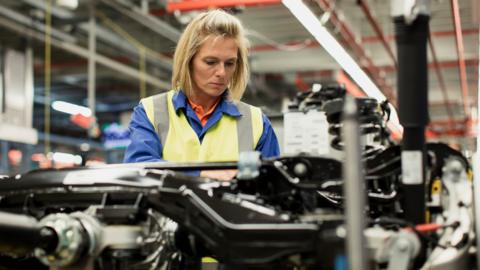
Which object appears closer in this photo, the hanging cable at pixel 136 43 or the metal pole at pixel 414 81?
the metal pole at pixel 414 81

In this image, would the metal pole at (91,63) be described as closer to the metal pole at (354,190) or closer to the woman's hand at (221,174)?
the woman's hand at (221,174)

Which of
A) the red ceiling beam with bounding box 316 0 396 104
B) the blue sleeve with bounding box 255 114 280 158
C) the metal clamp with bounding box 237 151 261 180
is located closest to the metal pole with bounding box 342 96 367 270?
the metal clamp with bounding box 237 151 261 180

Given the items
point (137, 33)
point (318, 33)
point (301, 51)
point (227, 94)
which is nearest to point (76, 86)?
point (137, 33)

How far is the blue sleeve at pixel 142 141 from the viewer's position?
Result: 2.10 m

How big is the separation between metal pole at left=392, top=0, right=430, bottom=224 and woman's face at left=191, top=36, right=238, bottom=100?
0.93 metres

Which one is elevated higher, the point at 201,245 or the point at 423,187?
the point at 423,187

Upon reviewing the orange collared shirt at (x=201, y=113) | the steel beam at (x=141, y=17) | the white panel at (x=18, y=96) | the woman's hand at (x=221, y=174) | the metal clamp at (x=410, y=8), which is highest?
the steel beam at (x=141, y=17)

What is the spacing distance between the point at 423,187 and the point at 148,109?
113 cm

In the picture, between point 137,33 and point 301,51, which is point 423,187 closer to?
point 137,33

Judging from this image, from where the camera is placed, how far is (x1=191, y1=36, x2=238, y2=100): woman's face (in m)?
2.17

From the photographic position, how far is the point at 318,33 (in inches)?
176

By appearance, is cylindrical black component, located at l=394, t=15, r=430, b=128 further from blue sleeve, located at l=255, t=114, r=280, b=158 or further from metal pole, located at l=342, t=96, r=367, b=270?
blue sleeve, located at l=255, t=114, r=280, b=158

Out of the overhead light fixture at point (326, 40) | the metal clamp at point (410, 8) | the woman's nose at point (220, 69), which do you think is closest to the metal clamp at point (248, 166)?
the metal clamp at point (410, 8)

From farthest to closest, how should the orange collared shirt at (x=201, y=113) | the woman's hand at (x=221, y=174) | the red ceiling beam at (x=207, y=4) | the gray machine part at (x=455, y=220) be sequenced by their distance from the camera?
the red ceiling beam at (x=207, y=4)
the orange collared shirt at (x=201, y=113)
the woman's hand at (x=221, y=174)
the gray machine part at (x=455, y=220)
